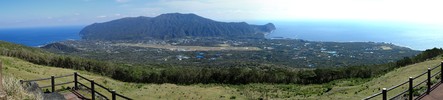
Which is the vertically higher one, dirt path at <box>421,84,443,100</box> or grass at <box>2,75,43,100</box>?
grass at <box>2,75,43,100</box>

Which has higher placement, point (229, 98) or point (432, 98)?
point (432, 98)

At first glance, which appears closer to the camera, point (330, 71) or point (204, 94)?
point (204, 94)

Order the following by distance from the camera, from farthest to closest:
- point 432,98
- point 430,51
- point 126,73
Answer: point 126,73 < point 430,51 < point 432,98

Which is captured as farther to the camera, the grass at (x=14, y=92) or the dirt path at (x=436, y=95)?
the dirt path at (x=436, y=95)

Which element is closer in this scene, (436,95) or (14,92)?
(14,92)

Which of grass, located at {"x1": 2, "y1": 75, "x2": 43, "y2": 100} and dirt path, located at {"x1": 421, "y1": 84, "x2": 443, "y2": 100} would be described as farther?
dirt path, located at {"x1": 421, "y1": 84, "x2": 443, "y2": 100}

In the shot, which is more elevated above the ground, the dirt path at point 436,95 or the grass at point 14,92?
the grass at point 14,92

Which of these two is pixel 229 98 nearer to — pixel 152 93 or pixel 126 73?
pixel 152 93

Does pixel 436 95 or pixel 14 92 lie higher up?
pixel 14 92

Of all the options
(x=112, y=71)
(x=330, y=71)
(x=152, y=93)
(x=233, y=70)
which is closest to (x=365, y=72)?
(x=330, y=71)

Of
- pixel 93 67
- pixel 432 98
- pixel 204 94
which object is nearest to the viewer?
pixel 432 98
